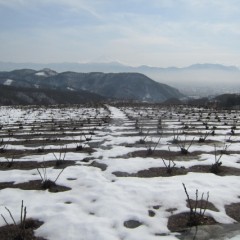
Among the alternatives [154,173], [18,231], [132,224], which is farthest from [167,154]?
[18,231]

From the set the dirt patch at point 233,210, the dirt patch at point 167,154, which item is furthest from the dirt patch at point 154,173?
the dirt patch at point 233,210

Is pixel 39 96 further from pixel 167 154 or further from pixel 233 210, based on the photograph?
pixel 233 210

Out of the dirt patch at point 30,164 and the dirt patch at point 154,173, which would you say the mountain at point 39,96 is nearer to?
the dirt patch at point 30,164

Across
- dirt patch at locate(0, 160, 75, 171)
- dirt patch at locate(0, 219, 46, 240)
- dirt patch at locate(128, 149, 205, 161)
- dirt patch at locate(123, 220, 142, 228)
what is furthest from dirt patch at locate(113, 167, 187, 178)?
dirt patch at locate(0, 219, 46, 240)

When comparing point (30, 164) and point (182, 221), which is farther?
point (30, 164)

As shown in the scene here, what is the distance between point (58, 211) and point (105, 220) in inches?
40.5

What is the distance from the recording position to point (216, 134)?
16047 millimetres

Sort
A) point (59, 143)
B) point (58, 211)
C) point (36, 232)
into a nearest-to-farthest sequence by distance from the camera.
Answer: point (36, 232) < point (58, 211) < point (59, 143)

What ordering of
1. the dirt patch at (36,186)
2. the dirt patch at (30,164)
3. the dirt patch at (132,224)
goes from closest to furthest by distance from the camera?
the dirt patch at (132,224) < the dirt patch at (36,186) < the dirt patch at (30,164)

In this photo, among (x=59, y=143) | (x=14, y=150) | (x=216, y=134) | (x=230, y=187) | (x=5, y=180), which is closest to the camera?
(x=230, y=187)

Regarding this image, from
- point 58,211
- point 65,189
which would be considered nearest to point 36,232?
point 58,211

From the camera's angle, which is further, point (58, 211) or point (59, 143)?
point (59, 143)

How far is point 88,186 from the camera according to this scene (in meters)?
8.15

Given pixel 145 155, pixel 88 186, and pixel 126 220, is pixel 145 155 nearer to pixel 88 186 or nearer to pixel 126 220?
pixel 88 186
